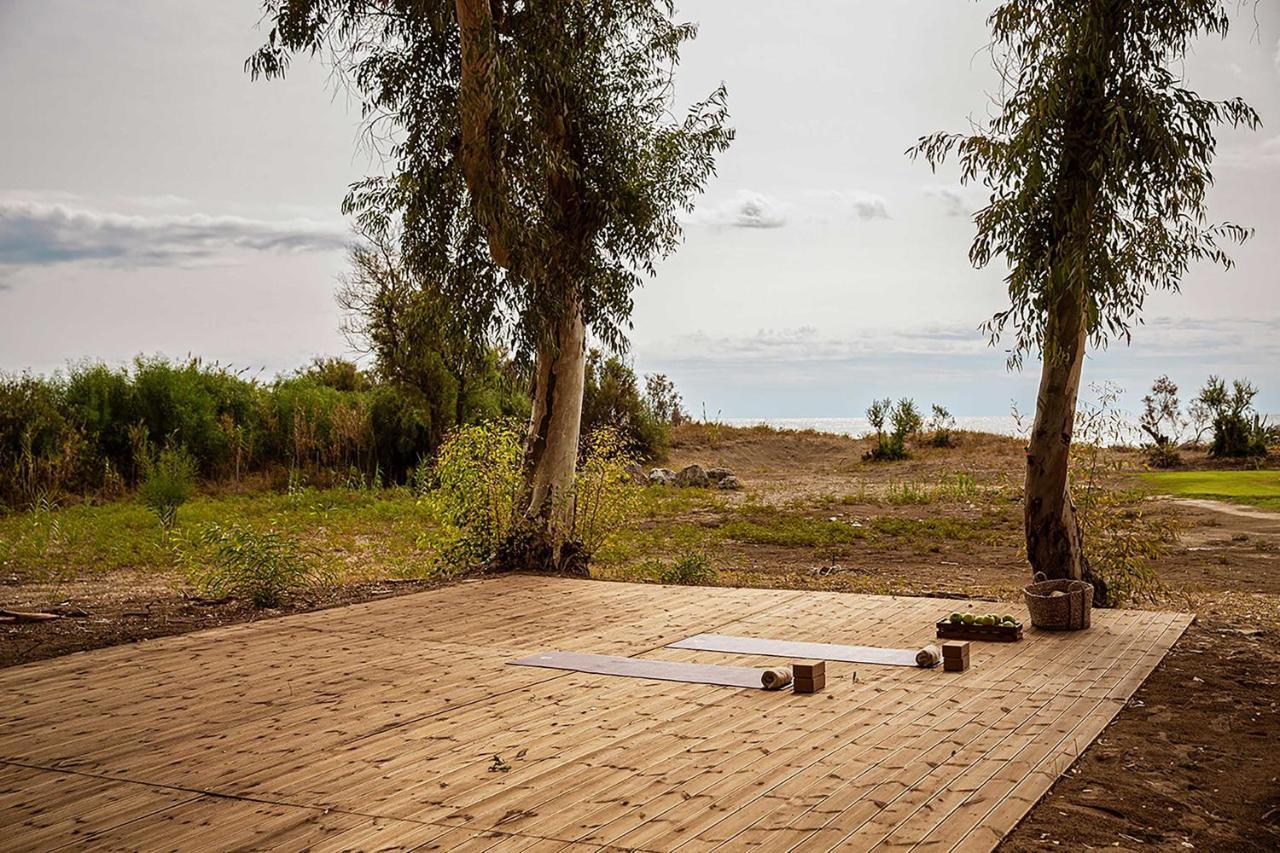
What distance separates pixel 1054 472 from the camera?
6.44 metres

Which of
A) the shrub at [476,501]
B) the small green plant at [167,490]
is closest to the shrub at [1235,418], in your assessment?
the shrub at [476,501]

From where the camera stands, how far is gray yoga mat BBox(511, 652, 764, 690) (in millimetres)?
4648

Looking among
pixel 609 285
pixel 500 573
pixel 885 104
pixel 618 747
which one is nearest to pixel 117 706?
pixel 618 747

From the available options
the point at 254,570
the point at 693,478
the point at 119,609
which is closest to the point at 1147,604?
the point at 254,570

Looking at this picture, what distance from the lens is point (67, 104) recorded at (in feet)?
35.7

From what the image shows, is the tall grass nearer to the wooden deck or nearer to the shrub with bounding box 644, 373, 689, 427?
the shrub with bounding box 644, 373, 689, 427

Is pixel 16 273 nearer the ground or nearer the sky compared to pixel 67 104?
nearer the ground

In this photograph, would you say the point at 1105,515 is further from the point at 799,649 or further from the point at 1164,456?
the point at 1164,456

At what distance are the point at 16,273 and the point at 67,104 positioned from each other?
175cm

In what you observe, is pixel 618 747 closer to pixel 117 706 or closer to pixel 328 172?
pixel 117 706

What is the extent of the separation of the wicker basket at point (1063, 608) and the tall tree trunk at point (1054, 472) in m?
0.57

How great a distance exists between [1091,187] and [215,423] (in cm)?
1144

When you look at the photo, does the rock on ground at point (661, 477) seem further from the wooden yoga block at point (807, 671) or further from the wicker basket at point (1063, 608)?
the wooden yoga block at point (807, 671)

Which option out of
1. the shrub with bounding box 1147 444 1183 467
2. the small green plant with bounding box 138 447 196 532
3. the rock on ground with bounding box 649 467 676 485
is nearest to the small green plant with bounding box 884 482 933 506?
the rock on ground with bounding box 649 467 676 485
